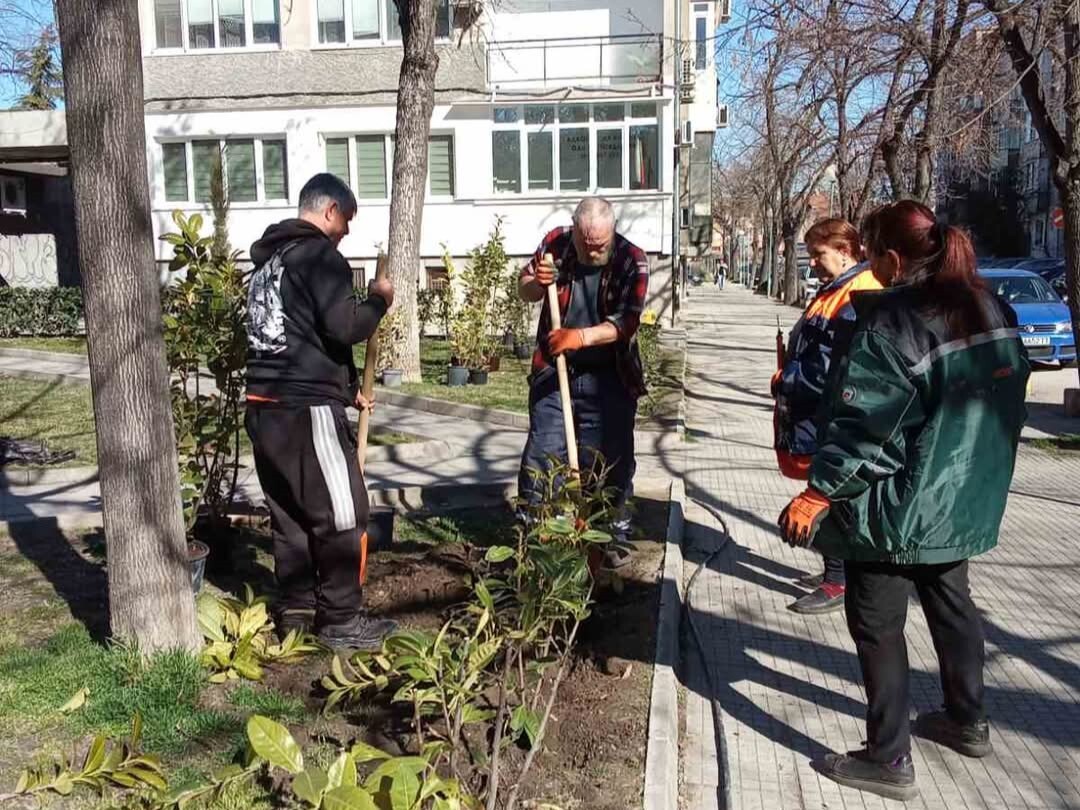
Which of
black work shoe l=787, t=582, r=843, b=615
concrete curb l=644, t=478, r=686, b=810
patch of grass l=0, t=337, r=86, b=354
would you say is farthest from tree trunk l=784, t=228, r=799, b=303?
black work shoe l=787, t=582, r=843, b=615

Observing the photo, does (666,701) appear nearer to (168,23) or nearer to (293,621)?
(293,621)

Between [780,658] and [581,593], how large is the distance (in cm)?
159

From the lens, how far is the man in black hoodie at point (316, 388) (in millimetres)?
3998

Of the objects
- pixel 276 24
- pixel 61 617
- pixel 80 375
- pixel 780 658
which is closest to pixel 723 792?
pixel 780 658

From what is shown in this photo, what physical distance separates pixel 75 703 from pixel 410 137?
35.3 ft

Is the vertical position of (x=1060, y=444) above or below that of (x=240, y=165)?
below

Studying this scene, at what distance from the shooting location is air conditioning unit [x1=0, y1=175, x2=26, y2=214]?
976 inches

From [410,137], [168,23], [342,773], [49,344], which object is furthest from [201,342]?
[168,23]

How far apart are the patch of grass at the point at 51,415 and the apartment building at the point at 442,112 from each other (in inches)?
401

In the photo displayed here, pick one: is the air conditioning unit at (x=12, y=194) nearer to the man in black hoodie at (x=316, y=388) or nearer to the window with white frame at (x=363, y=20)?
the window with white frame at (x=363, y=20)

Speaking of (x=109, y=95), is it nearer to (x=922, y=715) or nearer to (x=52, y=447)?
(x=922, y=715)

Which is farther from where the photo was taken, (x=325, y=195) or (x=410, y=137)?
(x=410, y=137)

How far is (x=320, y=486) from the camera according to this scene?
4.04 m

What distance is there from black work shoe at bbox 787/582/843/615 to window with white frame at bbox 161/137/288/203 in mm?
21065
